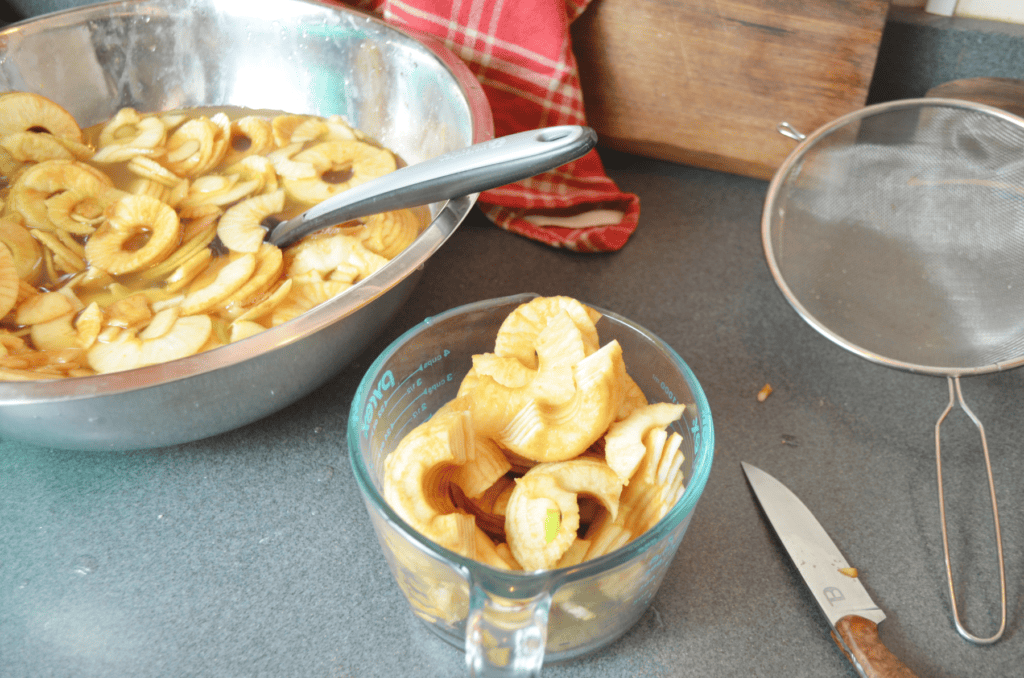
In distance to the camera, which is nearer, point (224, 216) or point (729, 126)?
point (224, 216)

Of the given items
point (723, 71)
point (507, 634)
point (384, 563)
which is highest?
point (723, 71)

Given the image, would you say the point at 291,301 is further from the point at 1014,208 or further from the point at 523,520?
the point at 1014,208

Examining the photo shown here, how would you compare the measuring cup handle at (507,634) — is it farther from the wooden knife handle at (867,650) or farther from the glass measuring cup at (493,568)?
the wooden knife handle at (867,650)

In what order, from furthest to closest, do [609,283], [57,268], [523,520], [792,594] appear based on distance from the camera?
[609,283]
[57,268]
[792,594]
[523,520]

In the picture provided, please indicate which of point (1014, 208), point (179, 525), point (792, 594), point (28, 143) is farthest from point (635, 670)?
point (28, 143)

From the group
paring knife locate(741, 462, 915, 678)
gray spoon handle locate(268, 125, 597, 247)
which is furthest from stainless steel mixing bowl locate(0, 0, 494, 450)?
paring knife locate(741, 462, 915, 678)

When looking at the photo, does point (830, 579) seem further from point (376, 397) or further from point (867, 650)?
point (376, 397)

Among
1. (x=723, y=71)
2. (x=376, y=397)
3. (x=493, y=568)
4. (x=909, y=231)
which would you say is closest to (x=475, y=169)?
(x=376, y=397)

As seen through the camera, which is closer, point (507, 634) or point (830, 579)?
point (507, 634)

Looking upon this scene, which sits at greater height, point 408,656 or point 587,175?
point 587,175
